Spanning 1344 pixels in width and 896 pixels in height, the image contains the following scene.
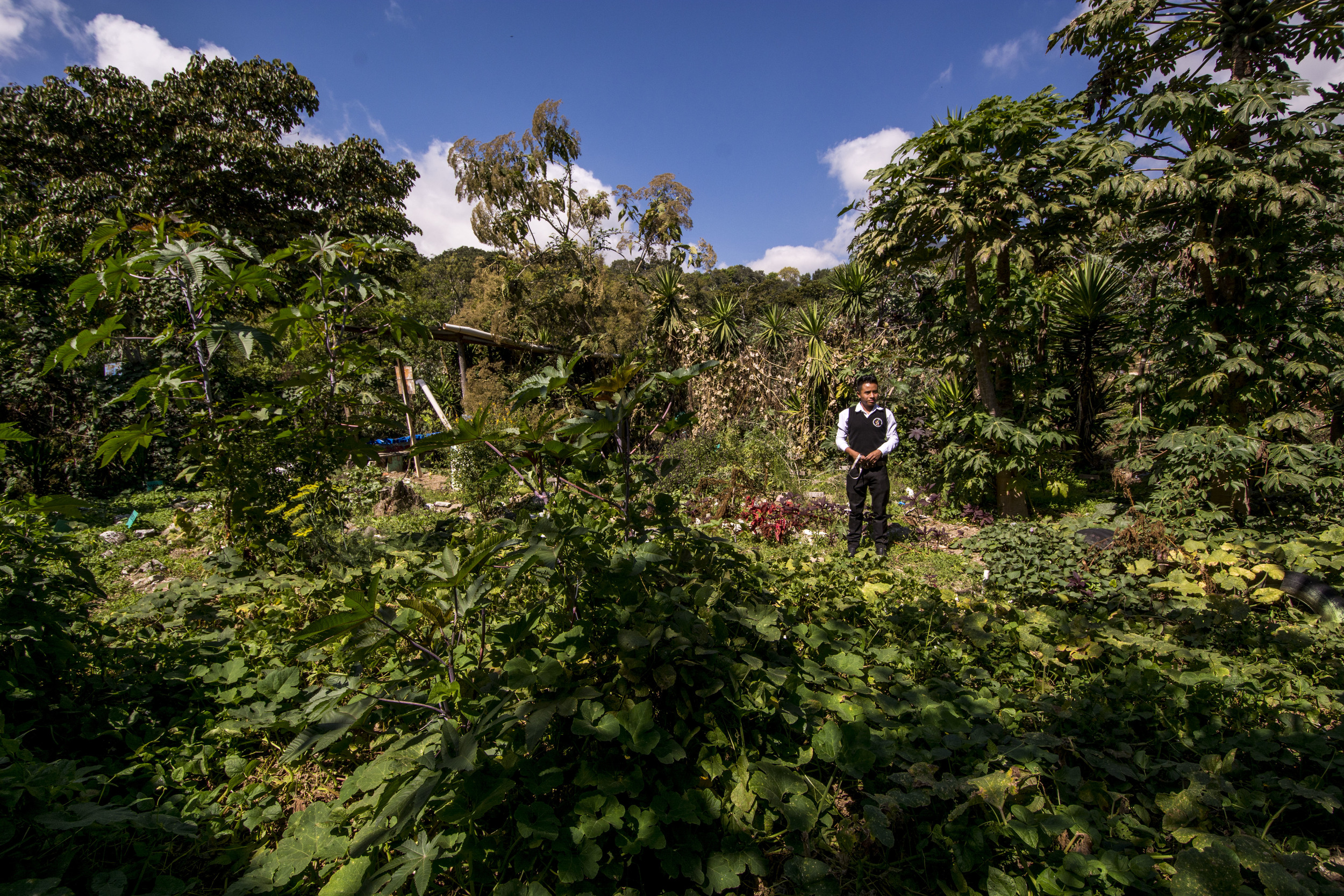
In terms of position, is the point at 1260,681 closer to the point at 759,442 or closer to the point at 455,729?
the point at 455,729

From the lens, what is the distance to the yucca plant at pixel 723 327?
10.0 m

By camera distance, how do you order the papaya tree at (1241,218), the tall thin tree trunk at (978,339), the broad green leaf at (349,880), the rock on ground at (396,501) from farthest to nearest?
the rock on ground at (396,501)
the tall thin tree trunk at (978,339)
the papaya tree at (1241,218)
the broad green leaf at (349,880)

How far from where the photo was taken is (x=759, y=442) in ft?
24.1

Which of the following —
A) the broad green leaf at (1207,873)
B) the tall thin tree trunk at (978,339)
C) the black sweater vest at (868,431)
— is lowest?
the broad green leaf at (1207,873)

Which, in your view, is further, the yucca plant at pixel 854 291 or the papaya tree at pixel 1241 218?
the yucca plant at pixel 854 291

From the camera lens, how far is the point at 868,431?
4730 millimetres

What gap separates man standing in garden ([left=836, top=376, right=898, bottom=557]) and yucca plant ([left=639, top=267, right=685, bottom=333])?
648 cm

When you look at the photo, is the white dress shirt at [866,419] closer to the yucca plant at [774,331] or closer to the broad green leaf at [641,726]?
the broad green leaf at [641,726]

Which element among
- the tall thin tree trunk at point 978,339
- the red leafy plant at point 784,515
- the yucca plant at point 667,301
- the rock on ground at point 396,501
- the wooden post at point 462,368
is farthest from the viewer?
the wooden post at point 462,368

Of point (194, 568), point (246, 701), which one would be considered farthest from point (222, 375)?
point (246, 701)

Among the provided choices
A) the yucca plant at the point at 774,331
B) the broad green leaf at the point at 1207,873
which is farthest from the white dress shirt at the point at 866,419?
the yucca plant at the point at 774,331

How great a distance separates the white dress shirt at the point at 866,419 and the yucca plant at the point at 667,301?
20.9 feet

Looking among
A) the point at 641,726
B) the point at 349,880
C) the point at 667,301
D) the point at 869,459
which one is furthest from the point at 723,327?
the point at 349,880

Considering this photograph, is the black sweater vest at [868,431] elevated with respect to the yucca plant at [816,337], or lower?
lower
